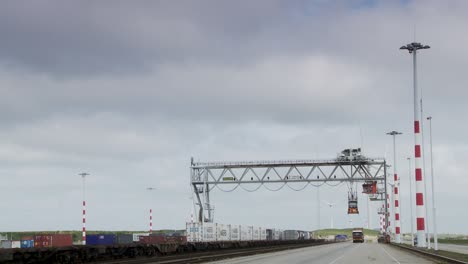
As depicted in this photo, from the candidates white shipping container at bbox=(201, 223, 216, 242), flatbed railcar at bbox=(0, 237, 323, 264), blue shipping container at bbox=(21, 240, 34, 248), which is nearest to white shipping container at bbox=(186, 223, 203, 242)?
white shipping container at bbox=(201, 223, 216, 242)

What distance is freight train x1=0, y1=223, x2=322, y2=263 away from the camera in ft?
117

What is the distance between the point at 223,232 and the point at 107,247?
104ft

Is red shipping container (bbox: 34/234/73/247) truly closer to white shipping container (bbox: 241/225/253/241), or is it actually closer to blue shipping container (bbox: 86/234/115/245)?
blue shipping container (bbox: 86/234/115/245)

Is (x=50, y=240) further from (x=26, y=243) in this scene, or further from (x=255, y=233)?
(x=255, y=233)

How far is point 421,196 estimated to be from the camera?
5328 cm

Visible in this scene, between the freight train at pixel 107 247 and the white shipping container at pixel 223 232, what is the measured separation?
0.36 feet

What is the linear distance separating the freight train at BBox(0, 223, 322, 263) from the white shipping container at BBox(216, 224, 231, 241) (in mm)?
109

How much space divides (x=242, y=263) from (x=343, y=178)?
4927cm

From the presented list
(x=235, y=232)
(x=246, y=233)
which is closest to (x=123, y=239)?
(x=235, y=232)

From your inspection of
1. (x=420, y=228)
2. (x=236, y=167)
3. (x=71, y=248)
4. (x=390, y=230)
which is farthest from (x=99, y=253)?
(x=390, y=230)

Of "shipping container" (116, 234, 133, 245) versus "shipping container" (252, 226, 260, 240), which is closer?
"shipping container" (116, 234, 133, 245)

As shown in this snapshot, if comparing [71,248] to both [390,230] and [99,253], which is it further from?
[390,230]

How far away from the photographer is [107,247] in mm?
45031

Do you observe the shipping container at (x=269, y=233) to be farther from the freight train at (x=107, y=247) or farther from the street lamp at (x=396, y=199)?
the street lamp at (x=396, y=199)
